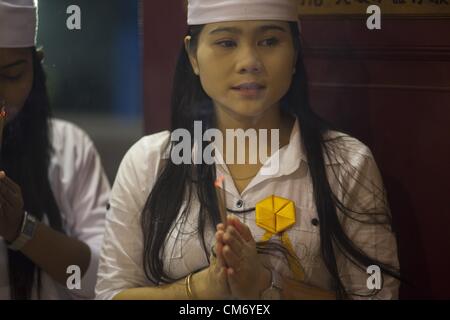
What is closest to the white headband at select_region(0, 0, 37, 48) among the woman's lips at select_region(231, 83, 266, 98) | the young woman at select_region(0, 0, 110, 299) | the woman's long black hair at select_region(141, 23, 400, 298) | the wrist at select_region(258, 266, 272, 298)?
the young woman at select_region(0, 0, 110, 299)

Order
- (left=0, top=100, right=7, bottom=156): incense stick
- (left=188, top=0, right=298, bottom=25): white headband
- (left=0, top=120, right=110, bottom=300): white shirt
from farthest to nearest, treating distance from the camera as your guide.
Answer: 1. (left=0, top=120, right=110, bottom=300): white shirt
2. (left=0, top=100, right=7, bottom=156): incense stick
3. (left=188, top=0, right=298, bottom=25): white headband

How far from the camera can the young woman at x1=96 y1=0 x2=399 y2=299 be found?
1.71 meters

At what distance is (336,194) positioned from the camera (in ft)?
5.68

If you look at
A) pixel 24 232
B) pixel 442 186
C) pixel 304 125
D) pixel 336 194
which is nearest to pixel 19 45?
pixel 24 232

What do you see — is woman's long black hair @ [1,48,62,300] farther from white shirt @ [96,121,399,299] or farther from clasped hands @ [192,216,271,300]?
clasped hands @ [192,216,271,300]

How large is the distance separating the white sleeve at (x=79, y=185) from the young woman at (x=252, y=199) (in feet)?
0.57

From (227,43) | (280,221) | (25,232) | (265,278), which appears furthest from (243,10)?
(25,232)

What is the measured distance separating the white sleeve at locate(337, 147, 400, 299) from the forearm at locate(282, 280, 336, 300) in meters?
0.04

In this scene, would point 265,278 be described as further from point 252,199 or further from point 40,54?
point 40,54

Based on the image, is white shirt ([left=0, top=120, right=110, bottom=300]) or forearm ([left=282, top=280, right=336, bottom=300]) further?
white shirt ([left=0, top=120, right=110, bottom=300])

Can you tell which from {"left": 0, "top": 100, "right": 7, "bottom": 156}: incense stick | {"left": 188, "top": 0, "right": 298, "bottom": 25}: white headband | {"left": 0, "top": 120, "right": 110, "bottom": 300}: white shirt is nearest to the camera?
{"left": 188, "top": 0, "right": 298, "bottom": 25}: white headband

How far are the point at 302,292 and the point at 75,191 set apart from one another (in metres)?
0.61

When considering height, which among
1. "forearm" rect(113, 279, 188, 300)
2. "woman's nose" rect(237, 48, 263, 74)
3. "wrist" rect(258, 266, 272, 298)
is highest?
"woman's nose" rect(237, 48, 263, 74)
